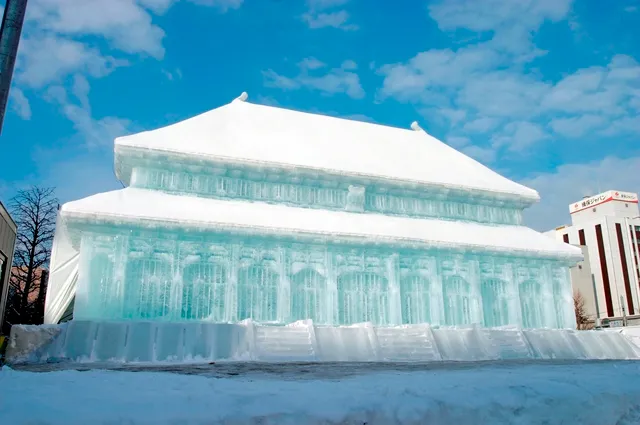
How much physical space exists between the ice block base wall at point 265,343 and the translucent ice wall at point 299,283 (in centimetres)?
273

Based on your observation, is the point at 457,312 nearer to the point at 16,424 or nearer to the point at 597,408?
the point at 597,408

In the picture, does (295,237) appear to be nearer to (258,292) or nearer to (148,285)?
(258,292)

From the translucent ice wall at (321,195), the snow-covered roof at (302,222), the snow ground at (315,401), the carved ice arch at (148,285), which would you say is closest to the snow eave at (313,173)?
the translucent ice wall at (321,195)

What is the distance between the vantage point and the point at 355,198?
72.8 ft

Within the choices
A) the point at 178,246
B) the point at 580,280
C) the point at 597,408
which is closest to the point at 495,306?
the point at 178,246

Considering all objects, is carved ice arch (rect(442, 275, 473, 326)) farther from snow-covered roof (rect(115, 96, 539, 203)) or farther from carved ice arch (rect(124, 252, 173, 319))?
carved ice arch (rect(124, 252, 173, 319))

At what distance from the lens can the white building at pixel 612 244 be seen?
5362cm

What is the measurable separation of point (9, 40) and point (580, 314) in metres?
45.9

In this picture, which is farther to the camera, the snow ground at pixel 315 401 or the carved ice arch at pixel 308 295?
the carved ice arch at pixel 308 295

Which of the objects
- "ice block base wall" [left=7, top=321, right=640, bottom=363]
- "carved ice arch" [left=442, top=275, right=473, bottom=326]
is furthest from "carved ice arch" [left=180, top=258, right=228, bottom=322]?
"carved ice arch" [left=442, top=275, right=473, bottom=326]

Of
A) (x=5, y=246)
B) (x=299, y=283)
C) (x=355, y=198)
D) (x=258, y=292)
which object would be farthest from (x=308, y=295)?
(x=5, y=246)

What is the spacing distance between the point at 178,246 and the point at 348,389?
1341 centimetres

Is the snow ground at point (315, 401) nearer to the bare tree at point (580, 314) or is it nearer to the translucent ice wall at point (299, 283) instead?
the translucent ice wall at point (299, 283)

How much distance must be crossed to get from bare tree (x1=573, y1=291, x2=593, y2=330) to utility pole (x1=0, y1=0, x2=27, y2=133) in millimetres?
40205
